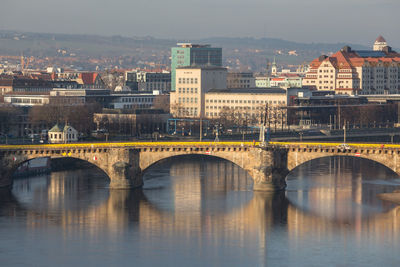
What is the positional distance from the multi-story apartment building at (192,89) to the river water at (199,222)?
61985 millimetres

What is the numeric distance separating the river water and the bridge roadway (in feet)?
5.42

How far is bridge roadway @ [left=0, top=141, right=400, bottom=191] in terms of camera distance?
85.4m

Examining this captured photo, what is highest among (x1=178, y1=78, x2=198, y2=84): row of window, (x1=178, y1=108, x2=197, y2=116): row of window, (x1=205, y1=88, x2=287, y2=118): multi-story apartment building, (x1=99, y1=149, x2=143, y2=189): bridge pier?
(x1=178, y1=78, x2=198, y2=84): row of window

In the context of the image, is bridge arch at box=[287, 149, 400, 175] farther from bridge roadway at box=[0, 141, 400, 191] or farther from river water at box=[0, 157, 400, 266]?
river water at box=[0, 157, 400, 266]

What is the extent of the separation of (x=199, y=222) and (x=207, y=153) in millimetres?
15471

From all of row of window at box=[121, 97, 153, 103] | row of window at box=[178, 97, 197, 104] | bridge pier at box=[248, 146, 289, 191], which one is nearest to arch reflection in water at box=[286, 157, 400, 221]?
bridge pier at box=[248, 146, 289, 191]

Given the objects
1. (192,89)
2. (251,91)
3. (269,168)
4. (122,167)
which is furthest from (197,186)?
(192,89)

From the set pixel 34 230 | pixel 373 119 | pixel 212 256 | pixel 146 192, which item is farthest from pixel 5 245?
pixel 373 119

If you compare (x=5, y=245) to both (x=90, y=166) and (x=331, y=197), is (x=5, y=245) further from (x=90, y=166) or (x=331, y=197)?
(x=90, y=166)

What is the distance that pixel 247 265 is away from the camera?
61.4 meters

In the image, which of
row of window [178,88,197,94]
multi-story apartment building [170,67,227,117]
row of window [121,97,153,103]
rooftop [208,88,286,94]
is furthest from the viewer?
row of window [121,97,153,103]

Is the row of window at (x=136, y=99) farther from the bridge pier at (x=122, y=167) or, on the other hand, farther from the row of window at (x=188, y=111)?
the bridge pier at (x=122, y=167)

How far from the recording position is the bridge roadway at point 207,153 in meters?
85.4

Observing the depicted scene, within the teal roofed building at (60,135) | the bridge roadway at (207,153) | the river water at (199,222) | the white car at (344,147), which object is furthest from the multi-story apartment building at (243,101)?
the white car at (344,147)
